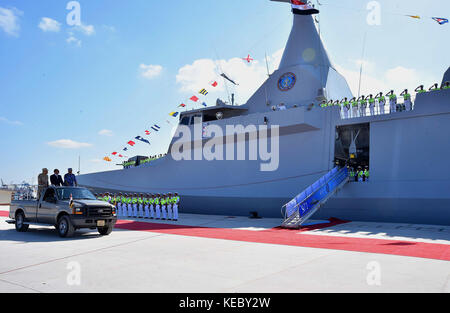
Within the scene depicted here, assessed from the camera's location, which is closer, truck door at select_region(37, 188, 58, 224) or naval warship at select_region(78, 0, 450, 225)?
truck door at select_region(37, 188, 58, 224)

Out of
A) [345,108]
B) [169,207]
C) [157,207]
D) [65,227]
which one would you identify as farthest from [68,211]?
[345,108]

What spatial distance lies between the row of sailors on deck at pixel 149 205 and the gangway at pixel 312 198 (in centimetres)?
538

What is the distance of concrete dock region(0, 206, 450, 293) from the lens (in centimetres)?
465

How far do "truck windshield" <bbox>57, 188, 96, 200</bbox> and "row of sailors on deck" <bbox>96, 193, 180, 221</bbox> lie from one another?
5.22 meters

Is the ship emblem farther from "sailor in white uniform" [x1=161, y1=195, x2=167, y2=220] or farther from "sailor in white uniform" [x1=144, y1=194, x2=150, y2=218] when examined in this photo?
"sailor in white uniform" [x1=144, y1=194, x2=150, y2=218]

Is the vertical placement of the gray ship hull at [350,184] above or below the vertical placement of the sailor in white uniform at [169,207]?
above

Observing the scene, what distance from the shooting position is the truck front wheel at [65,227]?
9.62 m

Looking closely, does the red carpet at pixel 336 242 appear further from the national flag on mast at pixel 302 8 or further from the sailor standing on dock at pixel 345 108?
the national flag on mast at pixel 302 8

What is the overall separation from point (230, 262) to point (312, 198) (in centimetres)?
722

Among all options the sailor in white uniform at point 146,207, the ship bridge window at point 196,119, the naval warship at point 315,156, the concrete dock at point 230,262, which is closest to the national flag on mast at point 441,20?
the naval warship at point 315,156

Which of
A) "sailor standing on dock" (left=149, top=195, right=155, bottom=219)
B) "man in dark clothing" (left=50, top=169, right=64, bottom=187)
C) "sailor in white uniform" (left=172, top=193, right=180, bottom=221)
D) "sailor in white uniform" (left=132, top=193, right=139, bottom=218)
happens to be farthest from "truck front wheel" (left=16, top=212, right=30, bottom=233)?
"sailor in white uniform" (left=132, top=193, right=139, bottom=218)

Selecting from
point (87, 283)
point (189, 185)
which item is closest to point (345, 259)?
point (87, 283)
